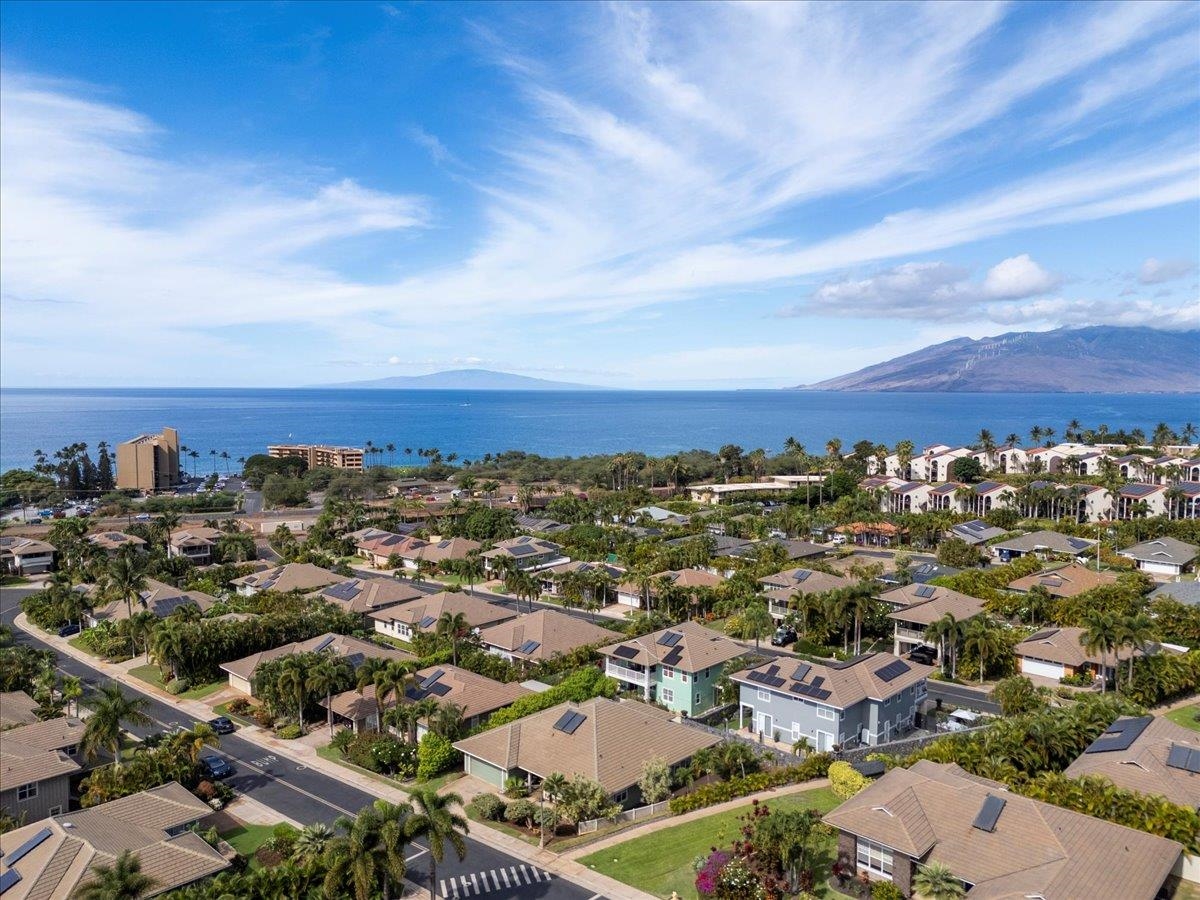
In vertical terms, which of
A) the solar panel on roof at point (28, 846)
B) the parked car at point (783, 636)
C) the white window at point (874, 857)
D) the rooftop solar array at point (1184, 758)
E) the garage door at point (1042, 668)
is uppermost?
the rooftop solar array at point (1184, 758)

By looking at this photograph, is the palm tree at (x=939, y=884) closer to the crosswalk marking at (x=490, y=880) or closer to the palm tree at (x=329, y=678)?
the crosswalk marking at (x=490, y=880)

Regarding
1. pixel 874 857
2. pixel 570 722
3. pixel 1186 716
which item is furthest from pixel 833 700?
pixel 1186 716

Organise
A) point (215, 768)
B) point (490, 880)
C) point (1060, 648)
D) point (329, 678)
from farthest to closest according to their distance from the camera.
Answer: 1. point (1060, 648)
2. point (329, 678)
3. point (215, 768)
4. point (490, 880)

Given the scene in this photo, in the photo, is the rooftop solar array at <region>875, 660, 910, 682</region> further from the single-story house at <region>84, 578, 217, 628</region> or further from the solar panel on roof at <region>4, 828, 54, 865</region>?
the single-story house at <region>84, 578, 217, 628</region>

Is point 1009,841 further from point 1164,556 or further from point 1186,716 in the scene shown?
point 1164,556

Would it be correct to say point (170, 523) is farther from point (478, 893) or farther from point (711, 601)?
point (478, 893)

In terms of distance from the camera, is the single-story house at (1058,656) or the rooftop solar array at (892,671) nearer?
the rooftop solar array at (892,671)

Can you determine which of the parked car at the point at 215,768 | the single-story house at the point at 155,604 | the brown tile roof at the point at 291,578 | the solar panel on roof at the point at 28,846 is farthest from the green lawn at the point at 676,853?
the brown tile roof at the point at 291,578
